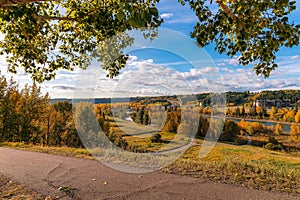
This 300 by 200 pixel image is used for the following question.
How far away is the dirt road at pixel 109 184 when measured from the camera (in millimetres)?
3900

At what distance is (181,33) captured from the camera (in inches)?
201

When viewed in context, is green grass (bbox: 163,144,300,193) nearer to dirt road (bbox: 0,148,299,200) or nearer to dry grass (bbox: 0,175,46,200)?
dirt road (bbox: 0,148,299,200)

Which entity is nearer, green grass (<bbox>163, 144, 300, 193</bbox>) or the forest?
green grass (<bbox>163, 144, 300, 193</bbox>)

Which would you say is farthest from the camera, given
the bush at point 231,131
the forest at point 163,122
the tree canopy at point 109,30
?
the bush at point 231,131

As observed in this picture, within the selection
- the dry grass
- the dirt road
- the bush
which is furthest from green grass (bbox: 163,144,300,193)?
the bush

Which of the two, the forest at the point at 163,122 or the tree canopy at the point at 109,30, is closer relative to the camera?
the tree canopy at the point at 109,30

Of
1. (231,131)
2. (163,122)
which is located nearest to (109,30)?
(163,122)

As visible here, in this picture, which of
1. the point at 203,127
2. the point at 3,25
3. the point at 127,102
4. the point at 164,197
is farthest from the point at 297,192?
the point at 3,25

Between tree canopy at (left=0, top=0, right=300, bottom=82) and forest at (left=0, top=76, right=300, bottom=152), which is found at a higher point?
tree canopy at (left=0, top=0, right=300, bottom=82)

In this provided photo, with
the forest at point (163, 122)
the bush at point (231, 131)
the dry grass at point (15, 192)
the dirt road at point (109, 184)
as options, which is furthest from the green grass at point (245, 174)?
the bush at point (231, 131)

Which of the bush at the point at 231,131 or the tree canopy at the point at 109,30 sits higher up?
the tree canopy at the point at 109,30

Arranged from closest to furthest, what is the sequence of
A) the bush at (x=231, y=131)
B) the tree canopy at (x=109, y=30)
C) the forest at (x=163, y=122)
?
the tree canopy at (x=109, y=30), the forest at (x=163, y=122), the bush at (x=231, y=131)

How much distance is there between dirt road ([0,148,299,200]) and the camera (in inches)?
154

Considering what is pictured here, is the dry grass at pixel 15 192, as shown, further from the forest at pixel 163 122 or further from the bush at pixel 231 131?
the bush at pixel 231 131
